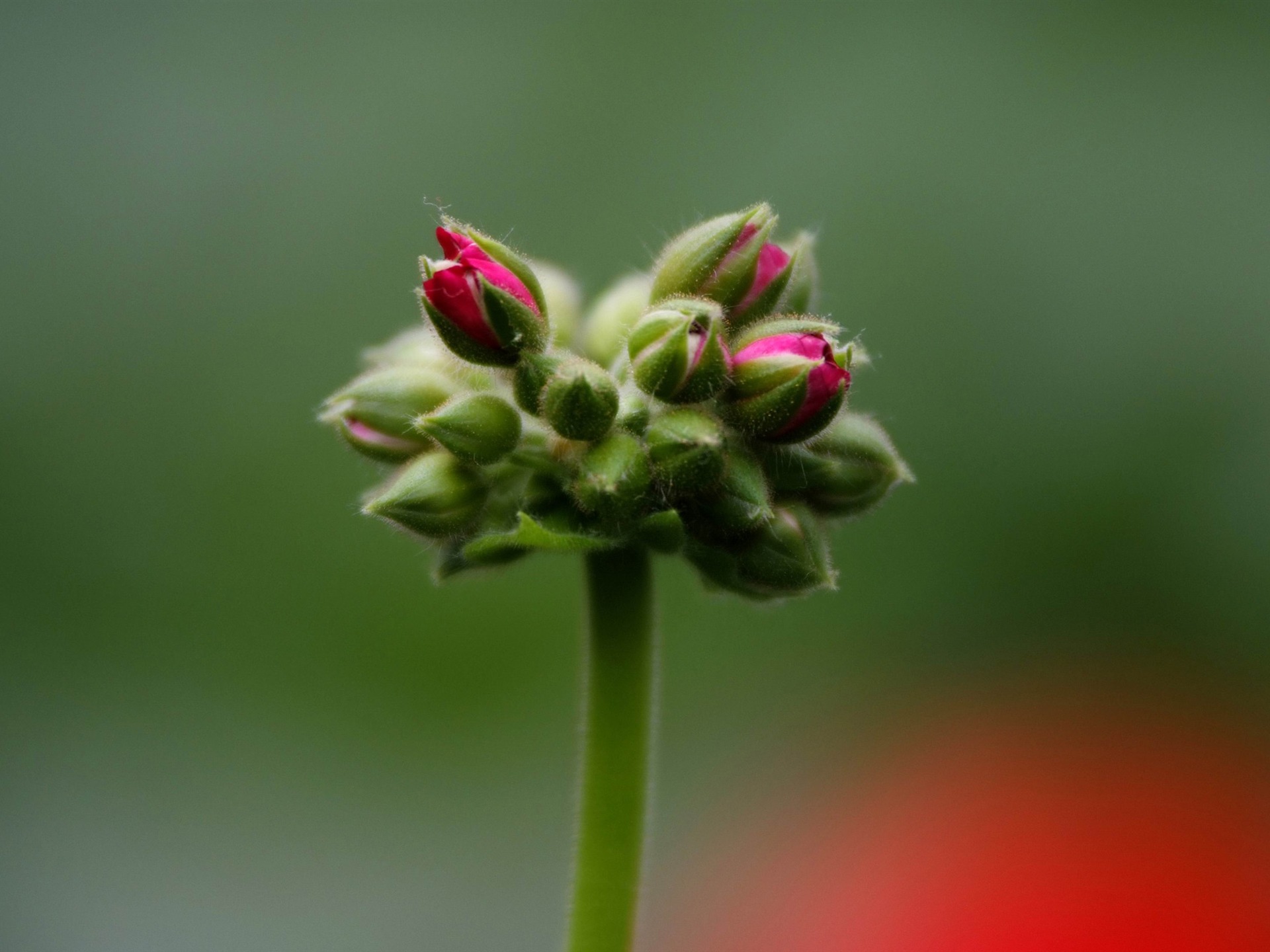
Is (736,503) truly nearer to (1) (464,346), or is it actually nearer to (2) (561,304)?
(1) (464,346)

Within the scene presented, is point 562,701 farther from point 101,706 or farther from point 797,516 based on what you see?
point 797,516

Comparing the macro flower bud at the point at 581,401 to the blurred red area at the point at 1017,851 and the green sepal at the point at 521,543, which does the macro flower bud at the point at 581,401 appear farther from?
the blurred red area at the point at 1017,851

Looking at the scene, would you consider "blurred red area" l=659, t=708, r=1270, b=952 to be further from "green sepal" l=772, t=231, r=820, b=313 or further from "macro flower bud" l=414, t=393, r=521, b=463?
"macro flower bud" l=414, t=393, r=521, b=463

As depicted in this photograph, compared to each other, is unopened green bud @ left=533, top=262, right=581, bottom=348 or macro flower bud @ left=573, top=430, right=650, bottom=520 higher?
unopened green bud @ left=533, top=262, right=581, bottom=348

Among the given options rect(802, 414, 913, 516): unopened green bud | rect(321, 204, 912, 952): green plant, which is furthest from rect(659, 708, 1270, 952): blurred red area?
rect(321, 204, 912, 952): green plant

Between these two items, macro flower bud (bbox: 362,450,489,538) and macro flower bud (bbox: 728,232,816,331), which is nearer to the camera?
macro flower bud (bbox: 362,450,489,538)

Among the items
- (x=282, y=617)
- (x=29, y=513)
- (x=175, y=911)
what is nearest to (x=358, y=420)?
(x=175, y=911)

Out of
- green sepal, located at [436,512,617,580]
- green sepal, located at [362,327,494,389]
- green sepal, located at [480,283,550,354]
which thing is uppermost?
green sepal, located at [362,327,494,389]

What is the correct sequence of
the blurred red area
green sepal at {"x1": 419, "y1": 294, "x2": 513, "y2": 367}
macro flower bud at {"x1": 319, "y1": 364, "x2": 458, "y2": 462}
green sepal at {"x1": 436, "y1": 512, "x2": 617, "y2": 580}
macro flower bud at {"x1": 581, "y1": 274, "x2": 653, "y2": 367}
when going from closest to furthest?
green sepal at {"x1": 436, "y1": 512, "x2": 617, "y2": 580} → green sepal at {"x1": 419, "y1": 294, "x2": 513, "y2": 367} → macro flower bud at {"x1": 319, "y1": 364, "x2": 458, "y2": 462} → macro flower bud at {"x1": 581, "y1": 274, "x2": 653, "y2": 367} → the blurred red area
